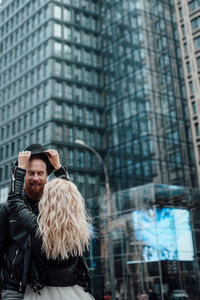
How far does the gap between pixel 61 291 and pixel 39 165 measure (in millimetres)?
933

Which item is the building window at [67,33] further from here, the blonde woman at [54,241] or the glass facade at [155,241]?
the blonde woman at [54,241]

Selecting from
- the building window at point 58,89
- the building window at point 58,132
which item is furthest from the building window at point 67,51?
the building window at point 58,132

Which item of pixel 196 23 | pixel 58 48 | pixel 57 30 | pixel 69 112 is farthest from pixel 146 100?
pixel 196 23

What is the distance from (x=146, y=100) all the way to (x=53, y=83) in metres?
12.0

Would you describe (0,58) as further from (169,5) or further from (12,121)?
(169,5)

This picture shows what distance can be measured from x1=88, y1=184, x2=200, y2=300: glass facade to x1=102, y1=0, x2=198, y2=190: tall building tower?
17068mm

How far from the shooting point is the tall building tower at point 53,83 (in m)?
50.4

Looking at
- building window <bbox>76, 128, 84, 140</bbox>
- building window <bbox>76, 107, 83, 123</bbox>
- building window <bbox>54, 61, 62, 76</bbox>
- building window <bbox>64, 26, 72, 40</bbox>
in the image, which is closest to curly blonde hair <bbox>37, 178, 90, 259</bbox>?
building window <bbox>76, 128, 84, 140</bbox>

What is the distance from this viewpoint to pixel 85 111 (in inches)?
2140

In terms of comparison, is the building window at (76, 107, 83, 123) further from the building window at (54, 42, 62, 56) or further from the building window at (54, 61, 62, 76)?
the building window at (54, 42, 62, 56)

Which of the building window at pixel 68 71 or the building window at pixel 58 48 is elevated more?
the building window at pixel 58 48

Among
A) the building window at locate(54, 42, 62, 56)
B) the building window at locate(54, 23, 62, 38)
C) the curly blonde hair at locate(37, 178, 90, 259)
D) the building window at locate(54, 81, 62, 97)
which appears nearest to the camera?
the curly blonde hair at locate(37, 178, 90, 259)

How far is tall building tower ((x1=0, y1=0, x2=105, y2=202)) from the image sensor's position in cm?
5044

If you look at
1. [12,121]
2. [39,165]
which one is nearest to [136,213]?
[39,165]
